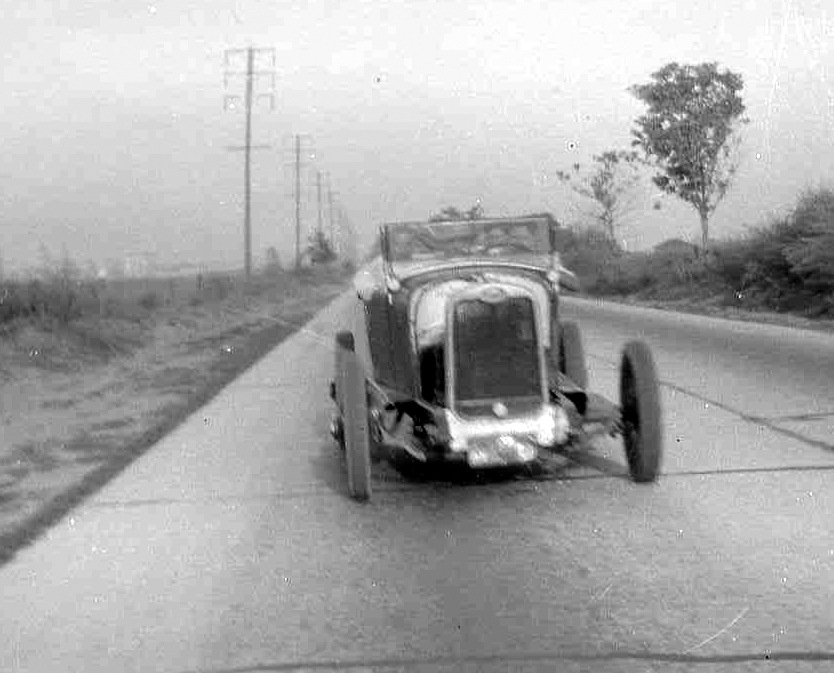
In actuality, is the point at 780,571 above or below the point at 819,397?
below

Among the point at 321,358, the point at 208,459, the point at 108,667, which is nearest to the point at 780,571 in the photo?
the point at 108,667

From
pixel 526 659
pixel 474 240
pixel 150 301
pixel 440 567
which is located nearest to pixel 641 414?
pixel 474 240

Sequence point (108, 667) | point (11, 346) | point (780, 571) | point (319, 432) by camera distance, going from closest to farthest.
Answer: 1. point (108, 667)
2. point (780, 571)
3. point (319, 432)
4. point (11, 346)

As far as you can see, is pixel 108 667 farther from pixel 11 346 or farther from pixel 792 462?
pixel 11 346

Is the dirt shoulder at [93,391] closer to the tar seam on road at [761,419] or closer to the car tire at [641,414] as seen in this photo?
the car tire at [641,414]

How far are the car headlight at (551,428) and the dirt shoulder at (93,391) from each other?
3.48 meters

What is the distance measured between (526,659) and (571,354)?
6287 millimetres

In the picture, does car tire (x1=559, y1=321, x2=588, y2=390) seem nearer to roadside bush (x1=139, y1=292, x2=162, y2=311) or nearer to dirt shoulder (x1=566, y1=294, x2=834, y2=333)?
dirt shoulder (x1=566, y1=294, x2=834, y2=333)

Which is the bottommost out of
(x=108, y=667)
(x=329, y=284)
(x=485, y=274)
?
(x=108, y=667)

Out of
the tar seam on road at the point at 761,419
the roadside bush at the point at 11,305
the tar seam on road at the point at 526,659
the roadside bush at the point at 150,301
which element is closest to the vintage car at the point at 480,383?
the tar seam on road at the point at 761,419

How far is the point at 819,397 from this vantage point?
15.9m

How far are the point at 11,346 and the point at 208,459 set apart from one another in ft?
44.6

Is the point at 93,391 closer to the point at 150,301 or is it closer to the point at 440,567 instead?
the point at 440,567

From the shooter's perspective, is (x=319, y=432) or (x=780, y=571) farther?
(x=319, y=432)
